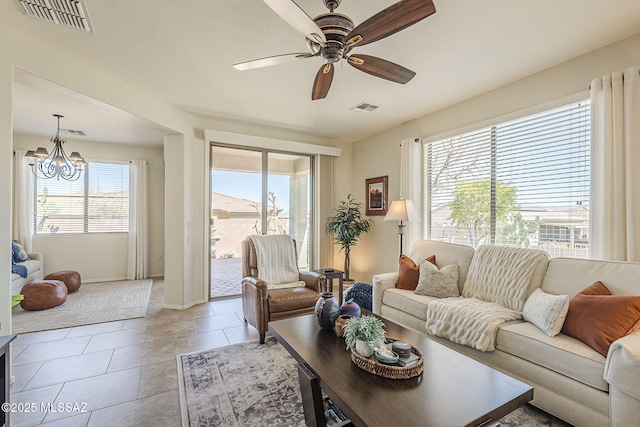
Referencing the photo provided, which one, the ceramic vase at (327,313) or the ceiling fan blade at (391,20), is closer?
the ceiling fan blade at (391,20)

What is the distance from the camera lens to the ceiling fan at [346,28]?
1.39m

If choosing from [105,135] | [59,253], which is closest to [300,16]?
[105,135]

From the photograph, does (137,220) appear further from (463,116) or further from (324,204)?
(463,116)

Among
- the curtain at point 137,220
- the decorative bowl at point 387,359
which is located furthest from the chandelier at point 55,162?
the decorative bowl at point 387,359

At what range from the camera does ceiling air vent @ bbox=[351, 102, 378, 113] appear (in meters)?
3.66

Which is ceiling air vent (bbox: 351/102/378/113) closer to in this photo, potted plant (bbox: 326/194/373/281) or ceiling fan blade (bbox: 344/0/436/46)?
potted plant (bbox: 326/194/373/281)

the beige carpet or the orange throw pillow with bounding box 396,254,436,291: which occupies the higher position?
the orange throw pillow with bounding box 396,254,436,291

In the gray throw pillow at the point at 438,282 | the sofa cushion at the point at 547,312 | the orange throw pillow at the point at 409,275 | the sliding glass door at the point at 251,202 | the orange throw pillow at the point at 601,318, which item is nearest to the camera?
the orange throw pillow at the point at 601,318

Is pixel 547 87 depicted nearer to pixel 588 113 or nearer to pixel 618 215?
pixel 588 113

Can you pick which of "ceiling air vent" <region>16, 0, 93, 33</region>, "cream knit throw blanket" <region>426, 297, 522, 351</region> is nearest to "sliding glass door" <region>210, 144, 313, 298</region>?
"ceiling air vent" <region>16, 0, 93, 33</region>

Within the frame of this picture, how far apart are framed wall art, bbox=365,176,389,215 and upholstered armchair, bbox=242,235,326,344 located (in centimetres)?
177

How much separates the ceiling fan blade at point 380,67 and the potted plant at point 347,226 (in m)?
2.83

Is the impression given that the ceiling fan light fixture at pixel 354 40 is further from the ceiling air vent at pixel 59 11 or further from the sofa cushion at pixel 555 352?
the sofa cushion at pixel 555 352

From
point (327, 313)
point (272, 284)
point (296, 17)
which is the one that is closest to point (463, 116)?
point (296, 17)
